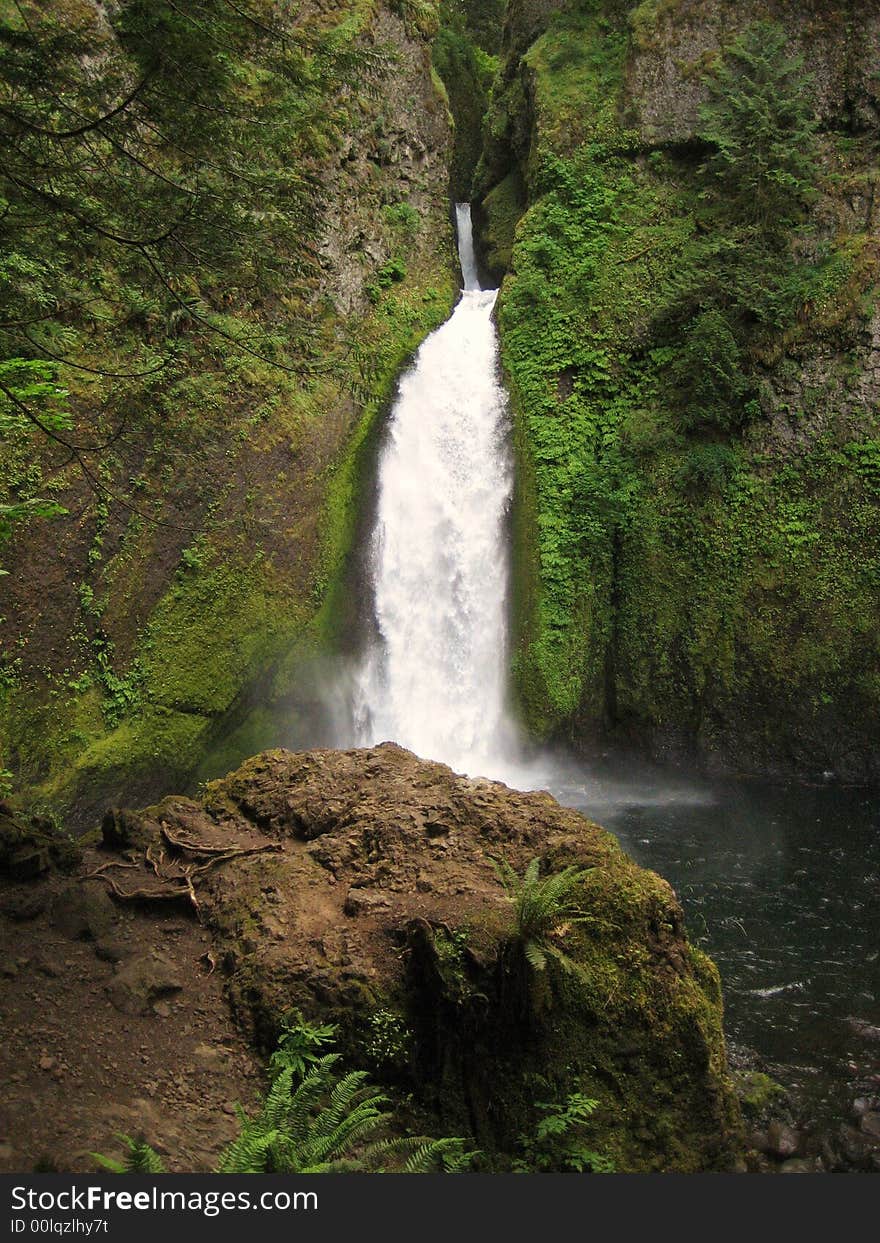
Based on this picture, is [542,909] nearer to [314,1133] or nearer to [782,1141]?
[314,1133]

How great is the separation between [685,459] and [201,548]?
24.8ft

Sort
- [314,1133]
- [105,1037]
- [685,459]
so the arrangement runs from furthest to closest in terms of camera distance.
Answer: [685,459]
[105,1037]
[314,1133]

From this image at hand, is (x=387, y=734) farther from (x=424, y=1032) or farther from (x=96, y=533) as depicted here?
(x=424, y=1032)

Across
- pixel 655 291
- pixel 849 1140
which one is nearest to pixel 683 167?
pixel 655 291

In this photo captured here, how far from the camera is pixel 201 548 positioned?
11.3 metres

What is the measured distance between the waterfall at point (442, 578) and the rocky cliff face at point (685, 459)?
0.52 metres

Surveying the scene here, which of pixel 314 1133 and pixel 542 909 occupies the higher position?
pixel 542 909

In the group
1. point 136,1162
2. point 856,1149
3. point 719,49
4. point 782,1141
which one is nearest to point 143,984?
point 136,1162

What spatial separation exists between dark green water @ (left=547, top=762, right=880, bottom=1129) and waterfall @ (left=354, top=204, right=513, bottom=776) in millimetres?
1777

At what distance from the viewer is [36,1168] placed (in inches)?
125

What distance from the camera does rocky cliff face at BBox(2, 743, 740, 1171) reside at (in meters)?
4.46

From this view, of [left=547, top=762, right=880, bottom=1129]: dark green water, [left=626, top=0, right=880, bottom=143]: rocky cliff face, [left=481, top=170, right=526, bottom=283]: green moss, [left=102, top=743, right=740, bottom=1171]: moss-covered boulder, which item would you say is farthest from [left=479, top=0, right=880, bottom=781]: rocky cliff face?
[left=102, top=743, right=740, bottom=1171]: moss-covered boulder

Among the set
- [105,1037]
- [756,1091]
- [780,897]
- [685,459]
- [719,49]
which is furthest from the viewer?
[719,49]

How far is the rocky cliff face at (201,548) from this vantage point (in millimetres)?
9641
